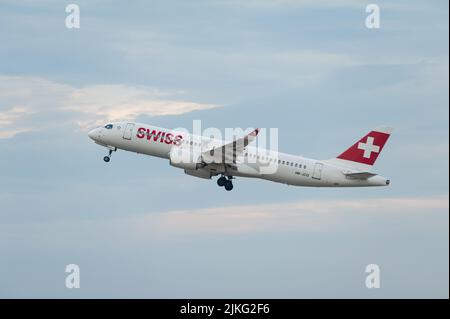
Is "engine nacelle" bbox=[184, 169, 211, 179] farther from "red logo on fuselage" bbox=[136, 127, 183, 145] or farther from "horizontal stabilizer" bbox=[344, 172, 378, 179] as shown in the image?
"horizontal stabilizer" bbox=[344, 172, 378, 179]

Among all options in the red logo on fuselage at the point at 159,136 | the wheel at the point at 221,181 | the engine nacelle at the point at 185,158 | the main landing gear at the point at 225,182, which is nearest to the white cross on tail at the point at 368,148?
the main landing gear at the point at 225,182

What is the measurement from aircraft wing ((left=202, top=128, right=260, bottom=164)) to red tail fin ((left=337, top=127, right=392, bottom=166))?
12.7 metres

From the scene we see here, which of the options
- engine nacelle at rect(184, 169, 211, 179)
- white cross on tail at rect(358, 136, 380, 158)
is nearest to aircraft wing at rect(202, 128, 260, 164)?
engine nacelle at rect(184, 169, 211, 179)

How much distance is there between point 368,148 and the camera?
15650cm

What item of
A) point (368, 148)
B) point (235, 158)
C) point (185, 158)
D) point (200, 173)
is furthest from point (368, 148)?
point (185, 158)

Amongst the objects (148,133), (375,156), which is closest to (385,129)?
(375,156)

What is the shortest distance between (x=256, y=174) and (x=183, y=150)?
884 centimetres

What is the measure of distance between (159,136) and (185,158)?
3919 mm

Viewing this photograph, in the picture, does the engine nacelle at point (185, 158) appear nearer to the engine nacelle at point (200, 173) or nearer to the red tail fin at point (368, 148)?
the engine nacelle at point (200, 173)

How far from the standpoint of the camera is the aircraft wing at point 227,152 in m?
149

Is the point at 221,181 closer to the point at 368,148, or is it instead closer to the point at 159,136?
the point at 159,136

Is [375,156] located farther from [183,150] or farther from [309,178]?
[183,150]

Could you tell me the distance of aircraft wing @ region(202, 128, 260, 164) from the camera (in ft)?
489

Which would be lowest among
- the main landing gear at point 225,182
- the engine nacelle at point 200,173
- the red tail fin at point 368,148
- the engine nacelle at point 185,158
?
the main landing gear at point 225,182
